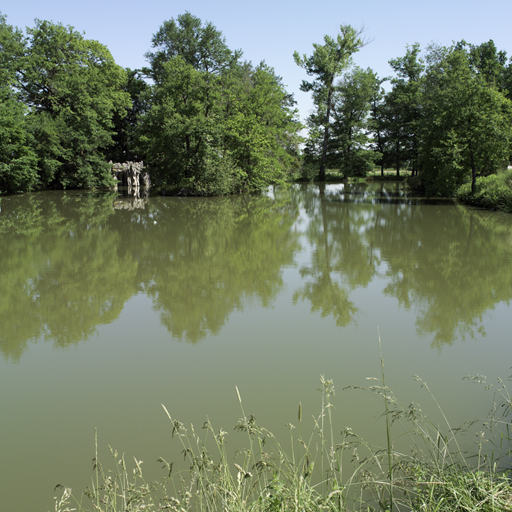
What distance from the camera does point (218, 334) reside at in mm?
5422

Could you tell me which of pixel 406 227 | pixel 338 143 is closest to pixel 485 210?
pixel 406 227

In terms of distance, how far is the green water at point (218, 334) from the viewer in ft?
11.6

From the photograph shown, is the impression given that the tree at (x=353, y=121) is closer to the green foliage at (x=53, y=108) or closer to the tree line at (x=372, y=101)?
the tree line at (x=372, y=101)

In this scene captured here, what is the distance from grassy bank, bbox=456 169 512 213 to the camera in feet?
56.3

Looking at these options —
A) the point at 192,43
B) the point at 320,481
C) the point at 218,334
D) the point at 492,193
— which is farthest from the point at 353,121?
the point at 320,481

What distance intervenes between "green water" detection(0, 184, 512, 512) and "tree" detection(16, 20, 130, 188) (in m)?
17.4

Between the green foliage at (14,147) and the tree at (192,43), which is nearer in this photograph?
the green foliage at (14,147)

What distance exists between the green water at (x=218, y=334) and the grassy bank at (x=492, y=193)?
5866mm

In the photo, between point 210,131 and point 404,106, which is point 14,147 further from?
point 404,106

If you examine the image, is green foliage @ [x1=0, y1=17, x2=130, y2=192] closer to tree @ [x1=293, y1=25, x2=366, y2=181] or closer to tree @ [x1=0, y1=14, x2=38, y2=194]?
tree @ [x1=0, y1=14, x2=38, y2=194]

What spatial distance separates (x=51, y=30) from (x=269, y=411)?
101 feet

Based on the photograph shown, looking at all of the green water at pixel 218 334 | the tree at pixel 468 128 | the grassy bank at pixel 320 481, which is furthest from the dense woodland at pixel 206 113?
the grassy bank at pixel 320 481

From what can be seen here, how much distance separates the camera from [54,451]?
10.6 feet

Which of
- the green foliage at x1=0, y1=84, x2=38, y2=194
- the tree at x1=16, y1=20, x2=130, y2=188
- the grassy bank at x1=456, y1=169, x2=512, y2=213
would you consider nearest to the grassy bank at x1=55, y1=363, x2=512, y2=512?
the grassy bank at x1=456, y1=169, x2=512, y2=213
